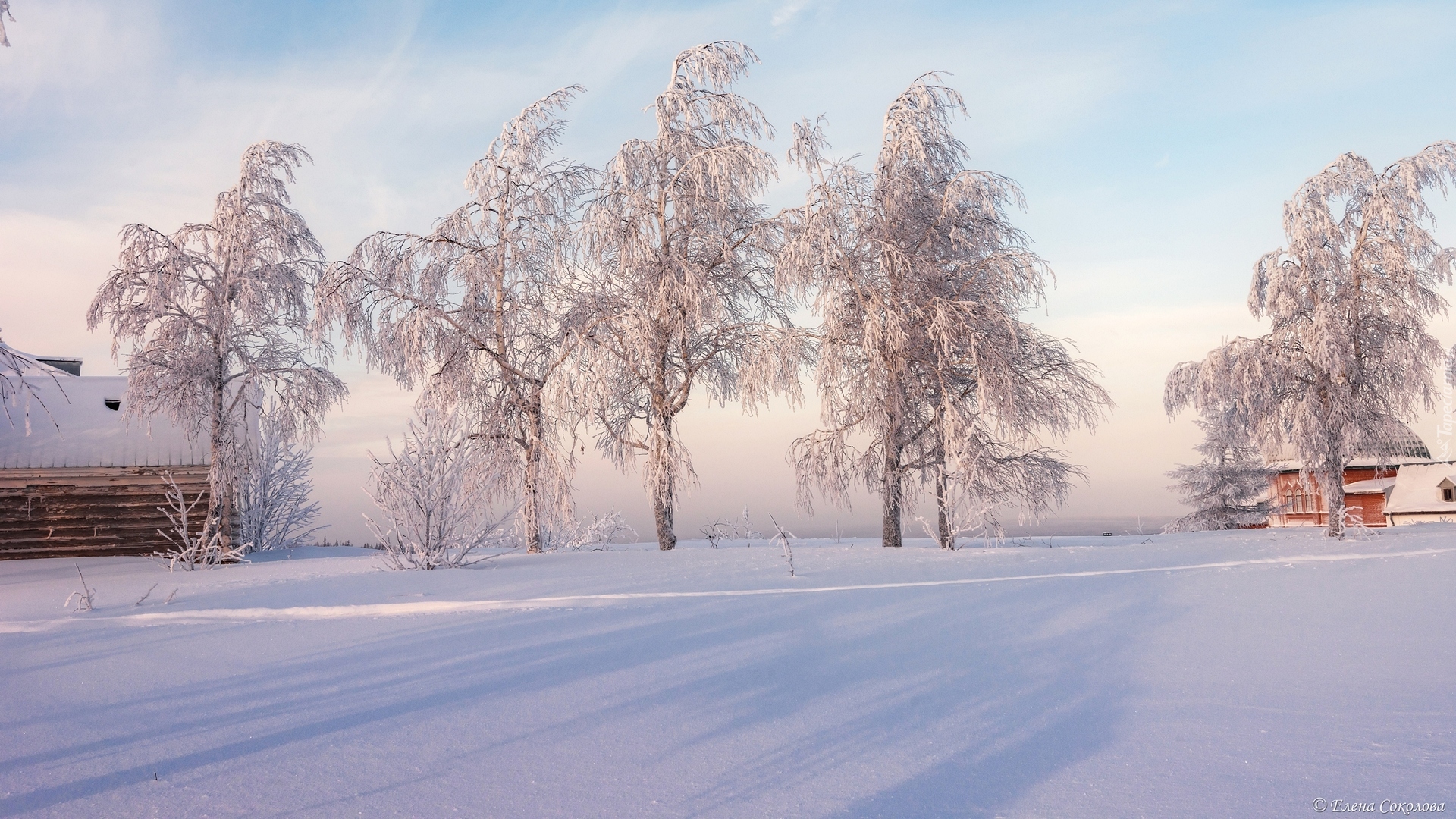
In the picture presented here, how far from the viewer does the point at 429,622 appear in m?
7.16

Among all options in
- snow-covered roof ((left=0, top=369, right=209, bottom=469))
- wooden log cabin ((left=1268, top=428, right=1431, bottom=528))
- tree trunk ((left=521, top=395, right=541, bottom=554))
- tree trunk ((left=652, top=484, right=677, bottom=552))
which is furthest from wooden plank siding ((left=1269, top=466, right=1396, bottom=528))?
snow-covered roof ((left=0, top=369, right=209, bottom=469))

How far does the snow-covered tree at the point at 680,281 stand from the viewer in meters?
14.5

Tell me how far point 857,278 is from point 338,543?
15681 mm

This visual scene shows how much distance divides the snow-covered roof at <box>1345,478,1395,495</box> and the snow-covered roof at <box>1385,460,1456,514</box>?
0.35m

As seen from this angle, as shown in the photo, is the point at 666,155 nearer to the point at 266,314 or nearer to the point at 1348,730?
the point at 266,314

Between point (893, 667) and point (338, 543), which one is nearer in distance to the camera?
point (893, 667)

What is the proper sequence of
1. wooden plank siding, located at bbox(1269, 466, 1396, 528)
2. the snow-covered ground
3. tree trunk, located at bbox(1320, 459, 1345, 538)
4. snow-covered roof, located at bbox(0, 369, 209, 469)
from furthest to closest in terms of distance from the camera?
wooden plank siding, located at bbox(1269, 466, 1396, 528), snow-covered roof, located at bbox(0, 369, 209, 469), tree trunk, located at bbox(1320, 459, 1345, 538), the snow-covered ground

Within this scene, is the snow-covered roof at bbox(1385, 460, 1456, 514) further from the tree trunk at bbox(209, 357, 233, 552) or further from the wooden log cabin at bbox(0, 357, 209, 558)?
the wooden log cabin at bbox(0, 357, 209, 558)

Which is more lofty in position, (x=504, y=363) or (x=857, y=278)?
(x=857, y=278)

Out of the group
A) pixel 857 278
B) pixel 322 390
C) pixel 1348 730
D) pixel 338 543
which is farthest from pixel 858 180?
pixel 338 543

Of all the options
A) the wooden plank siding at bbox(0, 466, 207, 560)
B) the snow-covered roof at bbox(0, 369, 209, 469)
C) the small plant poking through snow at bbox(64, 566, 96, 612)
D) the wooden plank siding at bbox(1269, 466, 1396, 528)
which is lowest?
the wooden plank siding at bbox(1269, 466, 1396, 528)

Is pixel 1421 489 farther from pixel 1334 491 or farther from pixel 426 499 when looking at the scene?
pixel 426 499

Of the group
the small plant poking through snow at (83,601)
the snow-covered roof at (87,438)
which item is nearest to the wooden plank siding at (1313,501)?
the snow-covered roof at (87,438)

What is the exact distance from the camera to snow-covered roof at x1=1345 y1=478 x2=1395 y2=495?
3222cm
